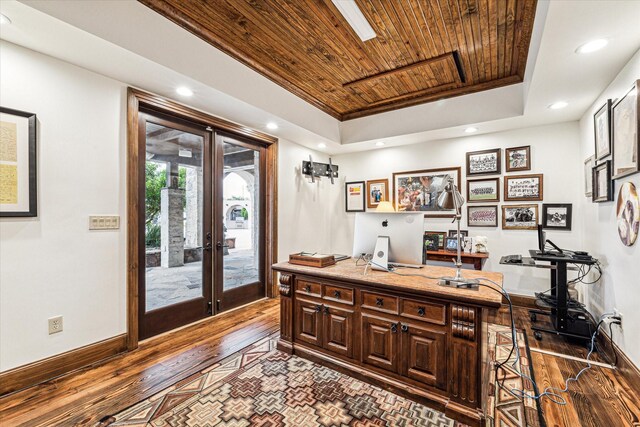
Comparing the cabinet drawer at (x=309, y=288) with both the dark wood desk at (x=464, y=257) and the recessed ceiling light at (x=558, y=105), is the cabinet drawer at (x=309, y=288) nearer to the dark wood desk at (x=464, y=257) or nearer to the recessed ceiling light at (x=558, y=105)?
the dark wood desk at (x=464, y=257)

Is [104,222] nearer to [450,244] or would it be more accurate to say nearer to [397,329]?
[397,329]

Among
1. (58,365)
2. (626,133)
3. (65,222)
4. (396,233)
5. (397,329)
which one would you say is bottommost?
(58,365)

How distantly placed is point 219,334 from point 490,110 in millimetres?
4196

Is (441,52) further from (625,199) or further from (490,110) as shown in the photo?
(625,199)

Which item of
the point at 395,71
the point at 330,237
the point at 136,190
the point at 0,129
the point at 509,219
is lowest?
the point at 330,237

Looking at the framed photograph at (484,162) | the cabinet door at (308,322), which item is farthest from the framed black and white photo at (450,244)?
the cabinet door at (308,322)

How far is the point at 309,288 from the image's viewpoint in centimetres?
250

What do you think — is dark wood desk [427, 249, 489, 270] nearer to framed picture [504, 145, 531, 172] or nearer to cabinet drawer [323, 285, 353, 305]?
framed picture [504, 145, 531, 172]

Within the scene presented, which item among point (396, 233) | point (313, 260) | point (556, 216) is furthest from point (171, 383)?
point (556, 216)

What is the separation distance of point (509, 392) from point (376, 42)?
3123 millimetres

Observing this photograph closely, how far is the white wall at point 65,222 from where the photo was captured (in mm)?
2109

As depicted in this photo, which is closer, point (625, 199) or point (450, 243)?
point (625, 199)

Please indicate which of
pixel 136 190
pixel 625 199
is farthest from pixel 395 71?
pixel 136 190

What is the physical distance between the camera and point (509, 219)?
13.2 ft
